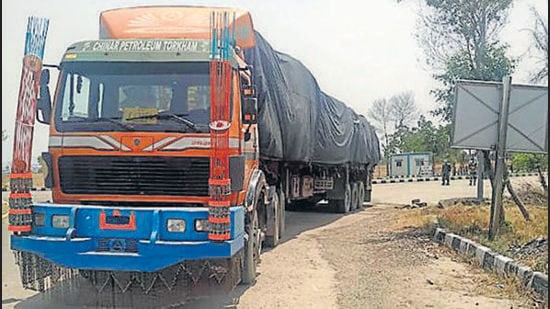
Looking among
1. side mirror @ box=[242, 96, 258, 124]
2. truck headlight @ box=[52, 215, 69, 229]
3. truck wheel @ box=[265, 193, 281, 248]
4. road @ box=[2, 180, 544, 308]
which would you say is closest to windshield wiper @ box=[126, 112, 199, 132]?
side mirror @ box=[242, 96, 258, 124]

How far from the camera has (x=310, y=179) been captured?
1414 cm

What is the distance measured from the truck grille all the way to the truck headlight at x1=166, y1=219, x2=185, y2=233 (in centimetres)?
47

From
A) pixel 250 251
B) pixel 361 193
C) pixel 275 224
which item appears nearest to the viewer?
pixel 250 251

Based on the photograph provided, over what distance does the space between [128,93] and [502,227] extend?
6.62 metres

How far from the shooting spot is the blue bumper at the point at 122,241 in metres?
5.52

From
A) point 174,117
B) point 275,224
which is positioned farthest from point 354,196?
point 174,117

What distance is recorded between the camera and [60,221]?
5793 mm

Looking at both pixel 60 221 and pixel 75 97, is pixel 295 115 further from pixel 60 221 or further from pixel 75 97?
pixel 60 221

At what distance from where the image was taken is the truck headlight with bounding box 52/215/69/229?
5762mm

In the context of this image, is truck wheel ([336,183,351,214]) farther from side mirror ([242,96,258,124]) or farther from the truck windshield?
the truck windshield

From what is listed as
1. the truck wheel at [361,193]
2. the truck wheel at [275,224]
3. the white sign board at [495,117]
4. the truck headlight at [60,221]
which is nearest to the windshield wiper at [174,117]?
the truck headlight at [60,221]

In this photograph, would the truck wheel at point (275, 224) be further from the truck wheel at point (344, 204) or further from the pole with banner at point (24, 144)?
the truck wheel at point (344, 204)

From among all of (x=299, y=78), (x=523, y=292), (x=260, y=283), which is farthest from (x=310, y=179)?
(x=523, y=292)

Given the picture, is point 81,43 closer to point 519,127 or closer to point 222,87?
point 222,87
